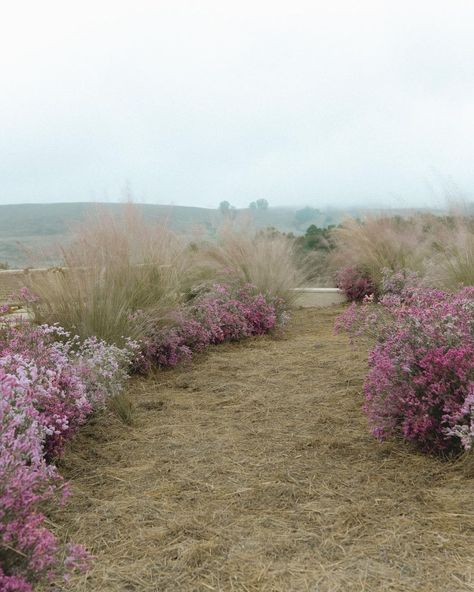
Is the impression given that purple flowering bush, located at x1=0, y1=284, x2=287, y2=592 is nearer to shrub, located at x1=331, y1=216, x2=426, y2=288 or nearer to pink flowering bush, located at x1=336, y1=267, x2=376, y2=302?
pink flowering bush, located at x1=336, y1=267, x2=376, y2=302

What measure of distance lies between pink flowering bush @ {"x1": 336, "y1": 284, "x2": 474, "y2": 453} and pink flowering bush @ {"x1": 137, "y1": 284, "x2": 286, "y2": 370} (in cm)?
202

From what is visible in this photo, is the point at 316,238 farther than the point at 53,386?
Yes

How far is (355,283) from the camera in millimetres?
8867

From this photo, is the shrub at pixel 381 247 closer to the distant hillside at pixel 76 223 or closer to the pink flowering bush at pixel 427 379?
the distant hillside at pixel 76 223

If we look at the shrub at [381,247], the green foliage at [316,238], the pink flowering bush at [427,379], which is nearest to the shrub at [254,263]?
the shrub at [381,247]

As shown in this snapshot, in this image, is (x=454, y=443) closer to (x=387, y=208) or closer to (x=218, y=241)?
(x=218, y=241)

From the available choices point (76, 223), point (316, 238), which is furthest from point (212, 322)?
point (316, 238)

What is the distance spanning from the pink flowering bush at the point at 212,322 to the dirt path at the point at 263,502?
34.1 inches

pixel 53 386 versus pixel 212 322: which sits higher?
pixel 53 386

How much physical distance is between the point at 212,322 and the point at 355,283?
3.48 m

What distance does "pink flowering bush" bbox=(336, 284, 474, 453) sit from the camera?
9.55 ft

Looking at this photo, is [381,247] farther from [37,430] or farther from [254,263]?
[37,430]

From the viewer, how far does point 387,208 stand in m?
10.6

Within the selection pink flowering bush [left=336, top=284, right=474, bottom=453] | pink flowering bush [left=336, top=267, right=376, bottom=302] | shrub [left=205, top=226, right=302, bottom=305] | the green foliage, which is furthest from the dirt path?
the green foliage
